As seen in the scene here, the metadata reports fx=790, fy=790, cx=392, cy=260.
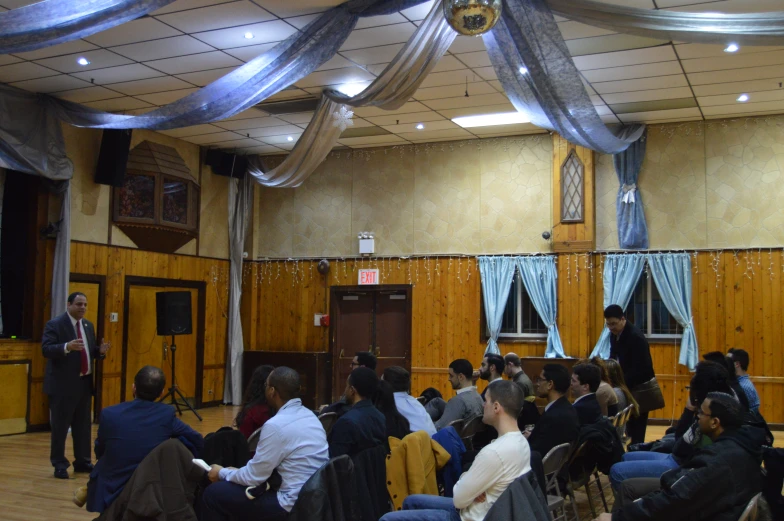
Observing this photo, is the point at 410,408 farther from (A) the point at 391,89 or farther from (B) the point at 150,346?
(B) the point at 150,346

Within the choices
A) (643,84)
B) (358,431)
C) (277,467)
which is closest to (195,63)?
(643,84)

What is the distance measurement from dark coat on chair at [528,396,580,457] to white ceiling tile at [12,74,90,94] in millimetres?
7276

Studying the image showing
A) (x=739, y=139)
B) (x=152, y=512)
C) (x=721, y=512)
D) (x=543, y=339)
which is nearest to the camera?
(x=721, y=512)

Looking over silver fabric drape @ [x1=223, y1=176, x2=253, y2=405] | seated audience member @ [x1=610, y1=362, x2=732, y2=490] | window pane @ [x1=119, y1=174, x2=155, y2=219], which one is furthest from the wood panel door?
seated audience member @ [x1=610, y1=362, x2=732, y2=490]

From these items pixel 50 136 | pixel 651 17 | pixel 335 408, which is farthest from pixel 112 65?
pixel 651 17

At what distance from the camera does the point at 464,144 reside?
12.7 metres

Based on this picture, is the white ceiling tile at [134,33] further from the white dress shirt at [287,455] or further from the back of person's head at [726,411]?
the back of person's head at [726,411]

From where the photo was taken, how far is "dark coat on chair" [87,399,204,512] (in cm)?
403

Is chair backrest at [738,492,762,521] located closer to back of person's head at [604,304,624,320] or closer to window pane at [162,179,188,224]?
back of person's head at [604,304,624,320]

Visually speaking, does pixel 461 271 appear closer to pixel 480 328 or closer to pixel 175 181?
pixel 480 328

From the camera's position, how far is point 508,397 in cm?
338

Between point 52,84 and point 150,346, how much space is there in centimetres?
417

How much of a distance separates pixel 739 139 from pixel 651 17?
246 inches

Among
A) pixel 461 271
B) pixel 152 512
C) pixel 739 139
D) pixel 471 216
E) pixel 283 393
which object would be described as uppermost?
pixel 739 139
